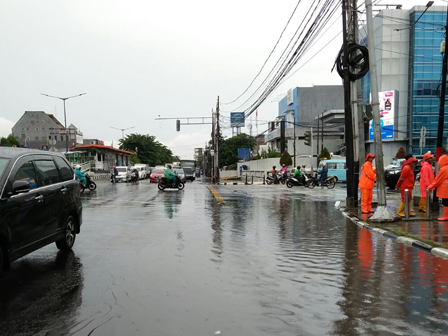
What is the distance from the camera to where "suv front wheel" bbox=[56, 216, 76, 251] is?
22.5ft

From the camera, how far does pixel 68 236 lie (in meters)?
7.04

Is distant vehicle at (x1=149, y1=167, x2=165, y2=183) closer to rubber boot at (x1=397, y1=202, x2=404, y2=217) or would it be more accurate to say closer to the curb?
rubber boot at (x1=397, y1=202, x2=404, y2=217)

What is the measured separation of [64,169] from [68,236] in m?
1.19

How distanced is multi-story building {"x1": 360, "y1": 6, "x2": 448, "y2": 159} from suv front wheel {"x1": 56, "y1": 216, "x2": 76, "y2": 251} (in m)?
55.4

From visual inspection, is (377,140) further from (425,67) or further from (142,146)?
(142,146)

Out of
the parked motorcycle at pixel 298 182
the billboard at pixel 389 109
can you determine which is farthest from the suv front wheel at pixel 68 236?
the billboard at pixel 389 109

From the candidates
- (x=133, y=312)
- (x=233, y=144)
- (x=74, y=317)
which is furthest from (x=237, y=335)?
(x=233, y=144)

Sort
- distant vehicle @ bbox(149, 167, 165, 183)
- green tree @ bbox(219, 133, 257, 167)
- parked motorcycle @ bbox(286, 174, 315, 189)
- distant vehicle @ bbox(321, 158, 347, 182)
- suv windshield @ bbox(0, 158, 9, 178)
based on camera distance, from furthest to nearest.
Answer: green tree @ bbox(219, 133, 257, 167)
distant vehicle @ bbox(149, 167, 165, 183)
distant vehicle @ bbox(321, 158, 347, 182)
parked motorcycle @ bbox(286, 174, 315, 189)
suv windshield @ bbox(0, 158, 9, 178)

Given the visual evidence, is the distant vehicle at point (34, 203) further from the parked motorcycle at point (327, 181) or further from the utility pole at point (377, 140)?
the parked motorcycle at point (327, 181)

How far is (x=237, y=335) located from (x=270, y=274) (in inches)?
84.8

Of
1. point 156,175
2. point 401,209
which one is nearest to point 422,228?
point 401,209

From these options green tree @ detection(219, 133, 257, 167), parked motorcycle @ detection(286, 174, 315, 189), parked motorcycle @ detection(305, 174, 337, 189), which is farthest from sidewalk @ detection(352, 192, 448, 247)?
green tree @ detection(219, 133, 257, 167)

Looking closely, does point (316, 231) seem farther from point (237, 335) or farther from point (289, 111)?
point (289, 111)

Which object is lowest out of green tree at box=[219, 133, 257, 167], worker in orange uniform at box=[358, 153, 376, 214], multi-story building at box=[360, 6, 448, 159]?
worker in orange uniform at box=[358, 153, 376, 214]
